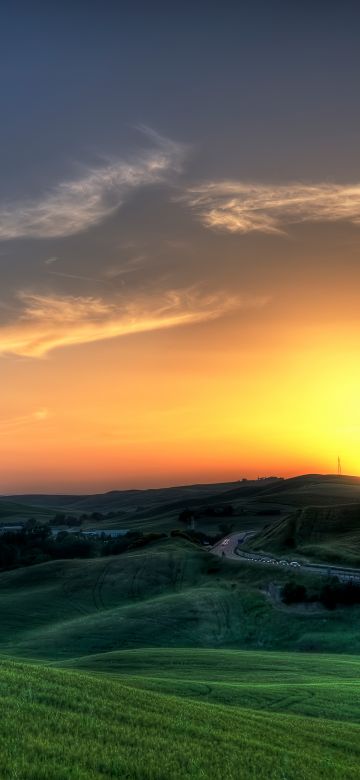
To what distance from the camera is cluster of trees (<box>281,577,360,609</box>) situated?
92812 mm

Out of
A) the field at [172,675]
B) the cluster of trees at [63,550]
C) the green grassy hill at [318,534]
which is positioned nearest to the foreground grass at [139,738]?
the field at [172,675]

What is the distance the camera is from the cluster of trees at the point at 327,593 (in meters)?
92.8

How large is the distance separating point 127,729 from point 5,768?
230 inches

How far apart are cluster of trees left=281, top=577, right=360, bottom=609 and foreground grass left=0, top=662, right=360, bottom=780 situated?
6974 cm

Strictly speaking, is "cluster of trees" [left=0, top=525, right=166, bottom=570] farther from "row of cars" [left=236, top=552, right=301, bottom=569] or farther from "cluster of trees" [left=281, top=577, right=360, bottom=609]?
"cluster of trees" [left=281, top=577, right=360, bottom=609]

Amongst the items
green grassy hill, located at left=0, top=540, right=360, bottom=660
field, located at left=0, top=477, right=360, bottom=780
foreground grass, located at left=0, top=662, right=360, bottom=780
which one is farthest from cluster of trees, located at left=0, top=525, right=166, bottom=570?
foreground grass, located at left=0, top=662, right=360, bottom=780

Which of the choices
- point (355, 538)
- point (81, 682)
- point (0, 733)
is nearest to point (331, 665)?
point (81, 682)

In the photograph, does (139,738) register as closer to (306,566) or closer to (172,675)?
(172,675)

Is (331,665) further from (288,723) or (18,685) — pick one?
(18,685)

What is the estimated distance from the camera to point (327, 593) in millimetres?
94938

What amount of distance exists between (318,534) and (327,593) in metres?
54.5

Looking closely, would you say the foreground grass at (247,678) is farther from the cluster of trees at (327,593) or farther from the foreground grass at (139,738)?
the cluster of trees at (327,593)

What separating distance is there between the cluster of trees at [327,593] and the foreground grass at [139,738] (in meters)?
69.7

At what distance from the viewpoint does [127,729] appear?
62.9 feet
